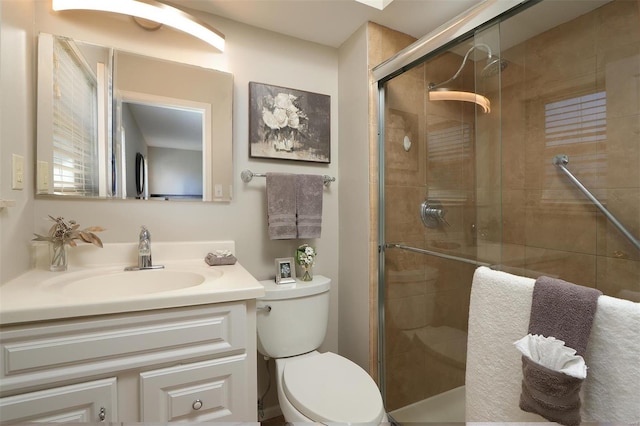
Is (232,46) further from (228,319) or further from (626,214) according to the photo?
(626,214)

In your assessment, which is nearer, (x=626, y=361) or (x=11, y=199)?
(x=626, y=361)

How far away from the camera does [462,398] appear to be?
1.26 m

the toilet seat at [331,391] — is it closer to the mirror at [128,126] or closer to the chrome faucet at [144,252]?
the chrome faucet at [144,252]

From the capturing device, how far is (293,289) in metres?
1.30

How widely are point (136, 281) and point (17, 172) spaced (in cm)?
53

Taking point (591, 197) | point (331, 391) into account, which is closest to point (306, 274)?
point (331, 391)

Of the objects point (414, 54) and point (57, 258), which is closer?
point (57, 258)

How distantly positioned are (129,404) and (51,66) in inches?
49.4

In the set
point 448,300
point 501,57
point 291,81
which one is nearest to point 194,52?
point 291,81

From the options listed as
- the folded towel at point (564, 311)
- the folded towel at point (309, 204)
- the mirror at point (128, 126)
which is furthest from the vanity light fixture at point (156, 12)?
the folded towel at point (564, 311)

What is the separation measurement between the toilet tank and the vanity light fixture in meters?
1.18

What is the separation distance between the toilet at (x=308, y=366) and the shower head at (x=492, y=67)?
1.12 meters

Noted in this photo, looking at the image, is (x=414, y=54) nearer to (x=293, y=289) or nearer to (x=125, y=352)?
(x=293, y=289)

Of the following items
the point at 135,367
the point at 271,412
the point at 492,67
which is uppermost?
the point at 492,67
